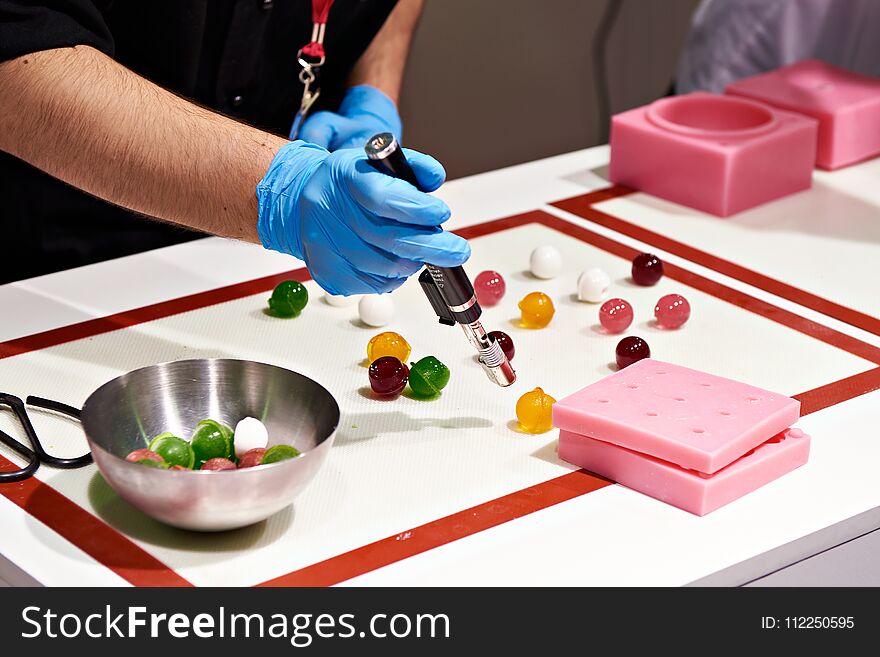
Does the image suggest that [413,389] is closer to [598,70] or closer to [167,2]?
[167,2]

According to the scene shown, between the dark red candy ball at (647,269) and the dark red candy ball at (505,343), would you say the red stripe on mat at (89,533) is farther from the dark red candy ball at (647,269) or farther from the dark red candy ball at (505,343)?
the dark red candy ball at (647,269)

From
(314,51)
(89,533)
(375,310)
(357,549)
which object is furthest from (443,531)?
(314,51)

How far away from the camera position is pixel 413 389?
3.95ft

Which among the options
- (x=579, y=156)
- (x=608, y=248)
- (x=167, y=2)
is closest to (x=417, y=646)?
(x=608, y=248)

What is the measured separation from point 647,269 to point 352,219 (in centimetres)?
46

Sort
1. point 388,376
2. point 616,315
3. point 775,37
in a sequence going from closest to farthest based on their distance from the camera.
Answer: point 388,376
point 616,315
point 775,37

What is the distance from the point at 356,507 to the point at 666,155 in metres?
0.86

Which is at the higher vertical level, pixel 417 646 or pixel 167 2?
pixel 167 2

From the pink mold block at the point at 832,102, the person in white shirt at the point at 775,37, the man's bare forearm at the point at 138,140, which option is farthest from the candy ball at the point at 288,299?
the person in white shirt at the point at 775,37

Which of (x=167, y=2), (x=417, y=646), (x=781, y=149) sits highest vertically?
(x=167, y=2)

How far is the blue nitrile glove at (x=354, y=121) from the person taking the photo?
5.41 ft

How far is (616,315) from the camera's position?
1330 mm

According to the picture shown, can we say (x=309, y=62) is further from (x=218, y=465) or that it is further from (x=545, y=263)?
(x=218, y=465)

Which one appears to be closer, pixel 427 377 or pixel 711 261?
pixel 427 377
